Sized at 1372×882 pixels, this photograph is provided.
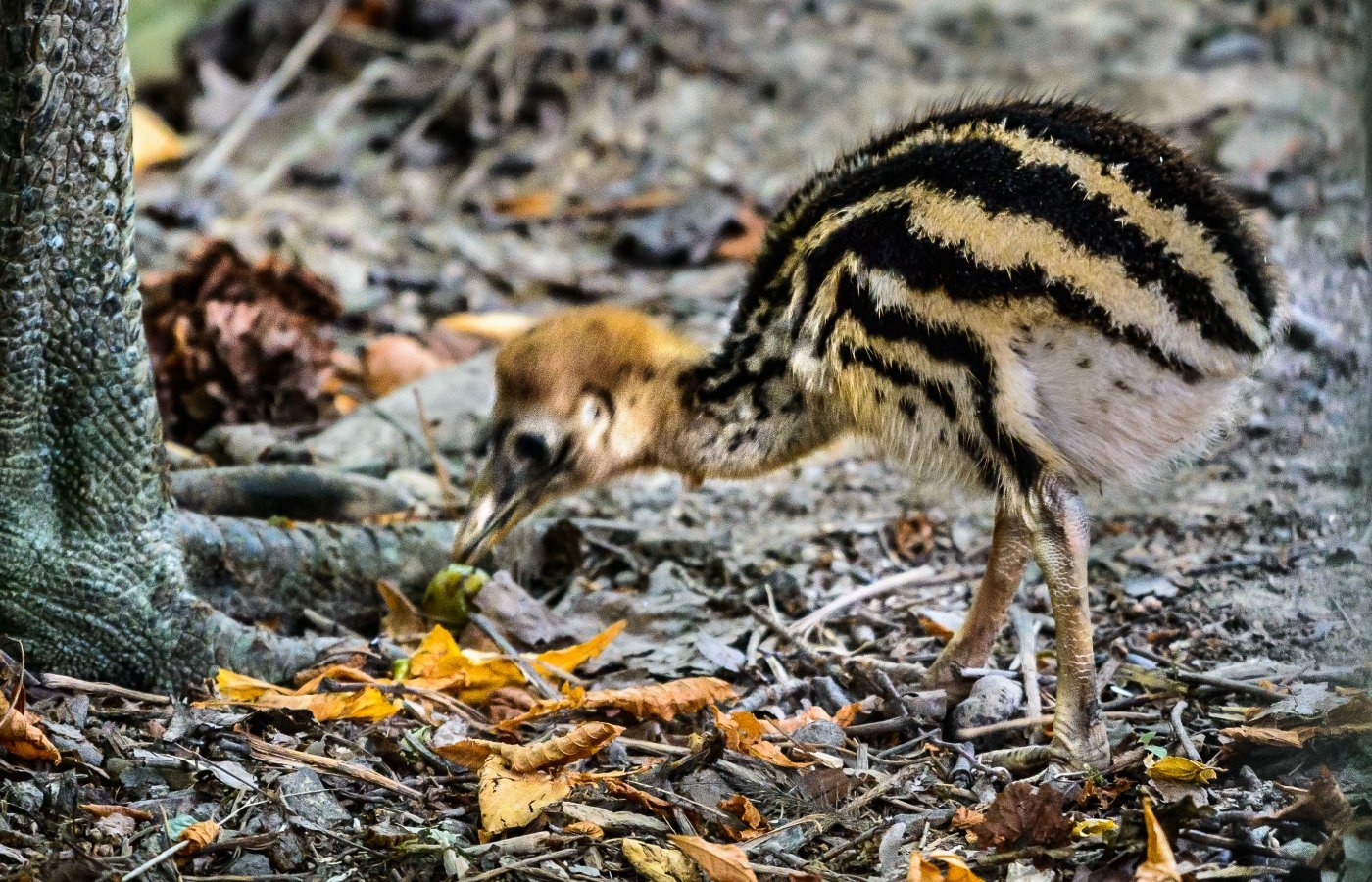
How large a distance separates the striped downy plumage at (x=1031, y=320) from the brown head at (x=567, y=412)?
0.45m

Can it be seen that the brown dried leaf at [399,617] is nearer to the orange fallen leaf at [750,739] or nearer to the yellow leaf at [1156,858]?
the orange fallen leaf at [750,739]

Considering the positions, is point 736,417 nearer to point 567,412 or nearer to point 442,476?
point 567,412

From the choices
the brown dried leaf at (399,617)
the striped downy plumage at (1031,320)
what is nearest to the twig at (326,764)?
the brown dried leaf at (399,617)

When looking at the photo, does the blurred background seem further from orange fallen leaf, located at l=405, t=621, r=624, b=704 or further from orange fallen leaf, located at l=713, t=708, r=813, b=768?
orange fallen leaf, located at l=713, t=708, r=813, b=768

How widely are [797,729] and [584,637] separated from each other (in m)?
0.92

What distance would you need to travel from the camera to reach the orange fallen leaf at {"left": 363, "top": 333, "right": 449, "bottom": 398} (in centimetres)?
687

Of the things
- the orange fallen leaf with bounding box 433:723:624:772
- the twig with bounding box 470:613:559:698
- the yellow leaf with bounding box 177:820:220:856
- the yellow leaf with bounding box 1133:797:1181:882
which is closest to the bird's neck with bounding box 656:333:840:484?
the twig with bounding box 470:613:559:698

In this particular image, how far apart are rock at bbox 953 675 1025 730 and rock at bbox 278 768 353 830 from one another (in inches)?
66.0

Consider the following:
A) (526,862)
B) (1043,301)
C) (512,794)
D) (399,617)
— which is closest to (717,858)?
(526,862)

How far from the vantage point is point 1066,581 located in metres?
4.17

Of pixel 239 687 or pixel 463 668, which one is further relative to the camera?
pixel 463 668

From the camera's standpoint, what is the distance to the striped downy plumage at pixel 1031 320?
13.1ft

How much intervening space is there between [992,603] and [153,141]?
582cm

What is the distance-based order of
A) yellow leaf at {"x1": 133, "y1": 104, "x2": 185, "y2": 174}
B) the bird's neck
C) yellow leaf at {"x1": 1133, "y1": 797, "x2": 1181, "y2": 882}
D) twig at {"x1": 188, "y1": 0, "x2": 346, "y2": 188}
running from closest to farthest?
yellow leaf at {"x1": 1133, "y1": 797, "x2": 1181, "y2": 882}, the bird's neck, yellow leaf at {"x1": 133, "y1": 104, "x2": 185, "y2": 174}, twig at {"x1": 188, "y1": 0, "x2": 346, "y2": 188}
